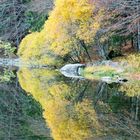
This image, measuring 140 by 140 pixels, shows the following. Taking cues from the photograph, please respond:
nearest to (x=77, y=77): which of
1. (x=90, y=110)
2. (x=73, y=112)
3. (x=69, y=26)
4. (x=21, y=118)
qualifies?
(x=69, y=26)

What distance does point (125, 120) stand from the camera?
13852 millimetres

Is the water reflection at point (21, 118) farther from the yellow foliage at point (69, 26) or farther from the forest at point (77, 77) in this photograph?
the yellow foliage at point (69, 26)

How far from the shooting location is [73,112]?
1564 cm

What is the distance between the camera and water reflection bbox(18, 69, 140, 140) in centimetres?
1212

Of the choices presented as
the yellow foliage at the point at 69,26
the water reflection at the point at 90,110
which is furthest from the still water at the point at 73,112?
the yellow foliage at the point at 69,26

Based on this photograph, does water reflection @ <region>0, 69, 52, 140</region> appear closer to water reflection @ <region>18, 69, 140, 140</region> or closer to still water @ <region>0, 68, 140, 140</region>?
still water @ <region>0, 68, 140, 140</region>

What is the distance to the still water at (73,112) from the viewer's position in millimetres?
12109

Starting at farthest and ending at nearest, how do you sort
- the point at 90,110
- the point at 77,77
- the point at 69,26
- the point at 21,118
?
the point at 69,26, the point at 77,77, the point at 90,110, the point at 21,118

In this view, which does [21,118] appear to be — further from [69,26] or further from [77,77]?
[69,26]

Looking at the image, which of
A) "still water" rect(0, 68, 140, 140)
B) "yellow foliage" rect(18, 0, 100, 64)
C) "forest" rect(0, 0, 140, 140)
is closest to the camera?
"still water" rect(0, 68, 140, 140)

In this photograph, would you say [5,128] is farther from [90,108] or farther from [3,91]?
[3,91]

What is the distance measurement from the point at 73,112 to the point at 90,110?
627 millimetres

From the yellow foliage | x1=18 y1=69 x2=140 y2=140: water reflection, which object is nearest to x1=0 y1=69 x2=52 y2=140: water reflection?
x1=18 y1=69 x2=140 y2=140: water reflection

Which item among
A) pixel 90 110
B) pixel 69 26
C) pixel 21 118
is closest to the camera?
pixel 21 118
